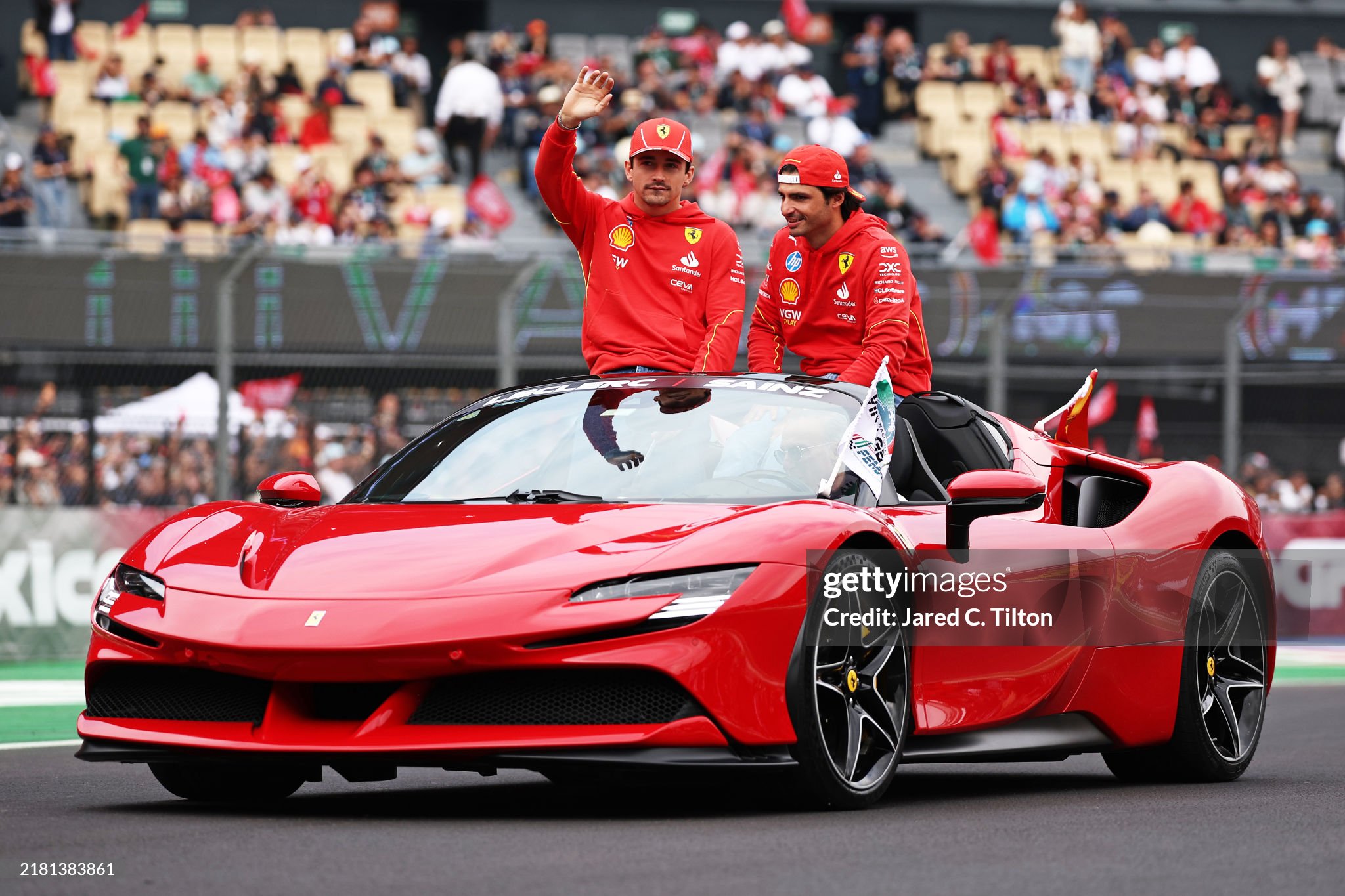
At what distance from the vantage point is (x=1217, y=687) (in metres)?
7.40

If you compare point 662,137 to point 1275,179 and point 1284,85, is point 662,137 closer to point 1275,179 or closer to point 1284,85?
point 1275,179

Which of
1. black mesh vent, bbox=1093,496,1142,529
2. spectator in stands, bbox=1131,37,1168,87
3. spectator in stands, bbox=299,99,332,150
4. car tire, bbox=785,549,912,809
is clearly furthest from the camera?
spectator in stands, bbox=1131,37,1168,87

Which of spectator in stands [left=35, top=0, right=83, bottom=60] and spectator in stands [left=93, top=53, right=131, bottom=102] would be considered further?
spectator in stands [left=35, top=0, right=83, bottom=60]

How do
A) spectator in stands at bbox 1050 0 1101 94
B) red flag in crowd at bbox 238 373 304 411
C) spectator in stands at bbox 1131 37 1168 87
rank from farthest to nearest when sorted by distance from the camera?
spectator in stands at bbox 1131 37 1168 87 → spectator in stands at bbox 1050 0 1101 94 → red flag in crowd at bbox 238 373 304 411

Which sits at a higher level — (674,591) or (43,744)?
Result: (674,591)

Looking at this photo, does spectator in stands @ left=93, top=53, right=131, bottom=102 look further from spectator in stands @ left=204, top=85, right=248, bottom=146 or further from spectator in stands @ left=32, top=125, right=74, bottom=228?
spectator in stands @ left=32, top=125, right=74, bottom=228

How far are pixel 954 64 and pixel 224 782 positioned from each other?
22.0 metres

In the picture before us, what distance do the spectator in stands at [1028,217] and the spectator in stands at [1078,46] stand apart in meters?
4.00

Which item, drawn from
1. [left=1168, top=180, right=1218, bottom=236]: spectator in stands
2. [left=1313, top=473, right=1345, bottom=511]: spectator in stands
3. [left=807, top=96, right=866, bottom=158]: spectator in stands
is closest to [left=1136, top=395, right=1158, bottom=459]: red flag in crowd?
[left=1313, top=473, right=1345, bottom=511]: spectator in stands

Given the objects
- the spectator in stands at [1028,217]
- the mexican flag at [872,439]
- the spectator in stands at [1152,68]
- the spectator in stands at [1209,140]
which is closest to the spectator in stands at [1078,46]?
the spectator in stands at [1152,68]

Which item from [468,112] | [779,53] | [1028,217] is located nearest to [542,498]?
[468,112]

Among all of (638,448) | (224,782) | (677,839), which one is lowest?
(224,782)

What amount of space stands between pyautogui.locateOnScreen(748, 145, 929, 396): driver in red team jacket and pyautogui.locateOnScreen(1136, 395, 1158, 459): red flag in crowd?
8.54 m

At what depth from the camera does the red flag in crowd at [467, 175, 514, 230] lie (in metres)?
20.8
